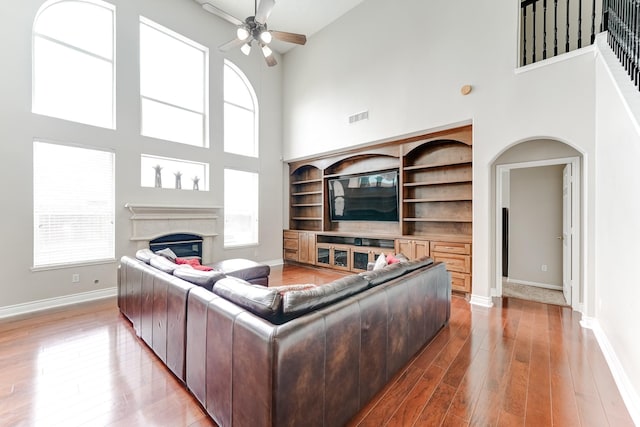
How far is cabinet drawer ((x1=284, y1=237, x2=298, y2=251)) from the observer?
22.3ft

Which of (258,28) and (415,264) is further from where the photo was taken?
(258,28)

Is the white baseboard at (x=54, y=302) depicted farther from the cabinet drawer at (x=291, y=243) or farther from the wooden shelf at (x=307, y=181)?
the wooden shelf at (x=307, y=181)

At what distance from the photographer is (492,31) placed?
3.87 metres

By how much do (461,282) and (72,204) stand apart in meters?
5.87

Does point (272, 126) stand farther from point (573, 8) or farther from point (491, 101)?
point (573, 8)

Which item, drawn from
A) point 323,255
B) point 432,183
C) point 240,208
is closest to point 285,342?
point 432,183

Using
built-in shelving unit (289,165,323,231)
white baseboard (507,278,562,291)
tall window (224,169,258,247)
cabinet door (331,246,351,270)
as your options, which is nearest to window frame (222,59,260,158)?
tall window (224,169,258,247)

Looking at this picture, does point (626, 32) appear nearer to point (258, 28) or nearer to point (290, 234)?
point (258, 28)

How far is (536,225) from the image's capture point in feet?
15.7

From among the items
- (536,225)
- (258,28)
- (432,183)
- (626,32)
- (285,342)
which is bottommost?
(285,342)

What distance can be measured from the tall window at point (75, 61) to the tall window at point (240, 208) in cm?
234

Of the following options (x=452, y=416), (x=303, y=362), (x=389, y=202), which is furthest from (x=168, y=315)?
(x=389, y=202)

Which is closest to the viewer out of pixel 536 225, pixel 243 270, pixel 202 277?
pixel 202 277

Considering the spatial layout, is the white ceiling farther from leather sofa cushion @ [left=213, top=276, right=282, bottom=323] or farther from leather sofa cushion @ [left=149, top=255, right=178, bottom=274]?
leather sofa cushion @ [left=213, top=276, right=282, bottom=323]
